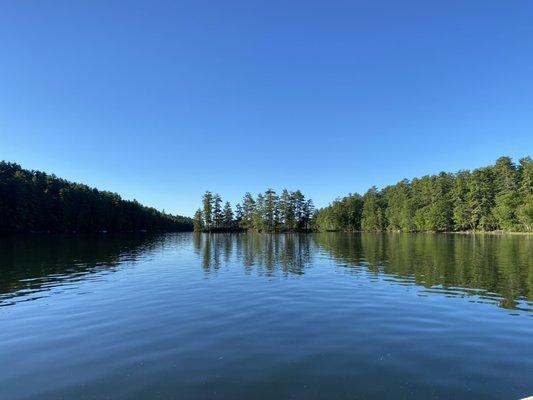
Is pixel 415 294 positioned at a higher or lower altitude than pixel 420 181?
lower

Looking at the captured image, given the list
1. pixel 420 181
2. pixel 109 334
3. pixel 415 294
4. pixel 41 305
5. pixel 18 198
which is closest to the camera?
pixel 109 334

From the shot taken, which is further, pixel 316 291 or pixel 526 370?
pixel 316 291

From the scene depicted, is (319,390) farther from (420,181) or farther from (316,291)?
(420,181)

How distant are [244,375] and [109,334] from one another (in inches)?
305

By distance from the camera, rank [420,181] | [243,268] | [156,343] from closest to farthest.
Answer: [156,343]
[243,268]
[420,181]

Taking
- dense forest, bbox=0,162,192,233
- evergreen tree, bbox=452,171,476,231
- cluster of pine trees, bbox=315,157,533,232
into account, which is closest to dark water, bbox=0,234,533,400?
cluster of pine trees, bbox=315,157,533,232

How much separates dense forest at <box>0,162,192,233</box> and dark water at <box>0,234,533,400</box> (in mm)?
123923

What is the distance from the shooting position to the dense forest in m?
134

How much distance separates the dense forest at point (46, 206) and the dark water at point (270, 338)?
12392 cm

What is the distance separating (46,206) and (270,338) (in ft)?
516

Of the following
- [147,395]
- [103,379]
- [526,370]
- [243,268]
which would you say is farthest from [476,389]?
[243,268]

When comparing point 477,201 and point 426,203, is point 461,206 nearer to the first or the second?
point 477,201

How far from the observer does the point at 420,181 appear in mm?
Result: 194000

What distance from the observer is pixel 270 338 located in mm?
15086
